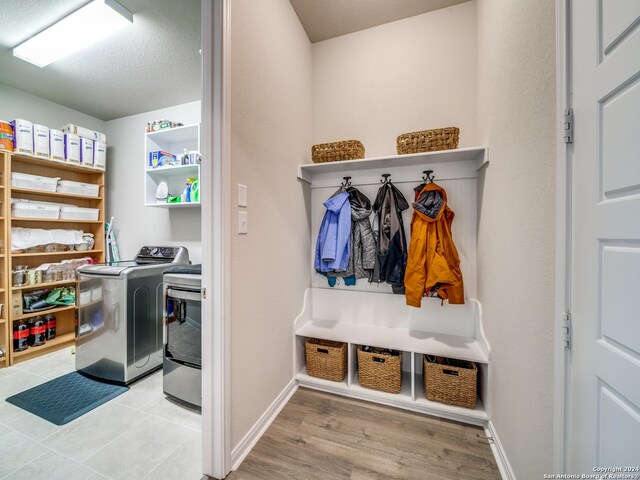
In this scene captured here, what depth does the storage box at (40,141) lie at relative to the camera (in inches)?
94.2

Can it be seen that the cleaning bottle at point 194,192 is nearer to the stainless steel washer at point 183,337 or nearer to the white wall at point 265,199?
the stainless steel washer at point 183,337

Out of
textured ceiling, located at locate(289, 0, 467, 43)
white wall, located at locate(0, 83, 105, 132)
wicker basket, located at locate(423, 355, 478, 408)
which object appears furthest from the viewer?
white wall, located at locate(0, 83, 105, 132)

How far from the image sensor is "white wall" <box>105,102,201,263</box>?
280cm

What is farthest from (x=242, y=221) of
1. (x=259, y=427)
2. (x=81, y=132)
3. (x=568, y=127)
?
(x=81, y=132)

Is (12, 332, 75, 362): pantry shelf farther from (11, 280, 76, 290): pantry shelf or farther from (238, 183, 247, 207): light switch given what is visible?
(238, 183, 247, 207): light switch

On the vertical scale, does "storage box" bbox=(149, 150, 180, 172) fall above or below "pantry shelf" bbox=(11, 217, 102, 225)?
above

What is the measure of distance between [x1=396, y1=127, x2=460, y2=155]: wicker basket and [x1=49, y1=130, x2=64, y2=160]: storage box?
337cm

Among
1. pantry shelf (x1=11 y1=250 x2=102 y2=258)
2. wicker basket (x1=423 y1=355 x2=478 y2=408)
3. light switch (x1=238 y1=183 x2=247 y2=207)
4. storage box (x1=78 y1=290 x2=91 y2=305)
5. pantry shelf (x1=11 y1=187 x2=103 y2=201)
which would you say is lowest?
wicker basket (x1=423 y1=355 x2=478 y2=408)

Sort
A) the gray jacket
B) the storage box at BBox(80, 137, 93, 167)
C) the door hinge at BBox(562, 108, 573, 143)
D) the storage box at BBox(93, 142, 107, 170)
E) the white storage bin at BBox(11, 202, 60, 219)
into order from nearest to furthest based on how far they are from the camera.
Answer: the door hinge at BBox(562, 108, 573, 143) → the gray jacket → the white storage bin at BBox(11, 202, 60, 219) → the storage box at BBox(80, 137, 93, 167) → the storage box at BBox(93, 142, 107, 170)

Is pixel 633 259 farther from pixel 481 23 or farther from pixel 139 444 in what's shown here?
pixel 139 444

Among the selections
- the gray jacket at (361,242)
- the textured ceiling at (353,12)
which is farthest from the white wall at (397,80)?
the gray jacket at (361,242)

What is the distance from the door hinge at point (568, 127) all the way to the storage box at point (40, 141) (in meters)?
3.90

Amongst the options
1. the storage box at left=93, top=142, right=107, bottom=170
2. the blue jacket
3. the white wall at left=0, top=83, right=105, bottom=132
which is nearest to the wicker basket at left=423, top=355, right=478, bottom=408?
the blue jacket

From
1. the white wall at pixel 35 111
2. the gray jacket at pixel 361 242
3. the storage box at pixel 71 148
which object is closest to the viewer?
the gray jacket at pixel 361 242
